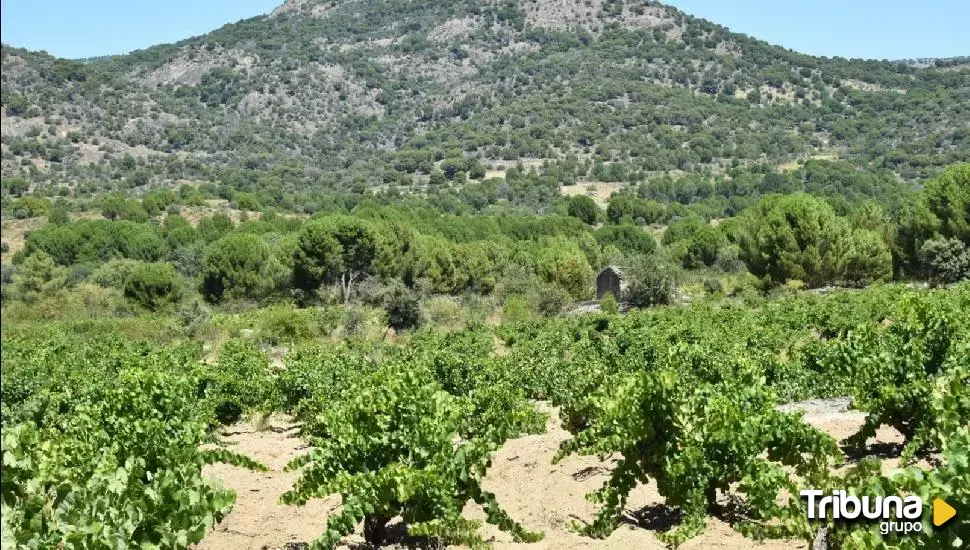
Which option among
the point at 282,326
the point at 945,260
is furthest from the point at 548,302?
the point at 945,260

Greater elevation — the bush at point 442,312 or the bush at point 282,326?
the bush at point 282,326

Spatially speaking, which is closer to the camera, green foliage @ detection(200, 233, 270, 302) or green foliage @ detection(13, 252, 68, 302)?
green foliage @ detection(13, 252, 68, 302)

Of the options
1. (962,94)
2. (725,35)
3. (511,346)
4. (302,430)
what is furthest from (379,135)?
(302,430)

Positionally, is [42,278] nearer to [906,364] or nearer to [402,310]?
[402,310]

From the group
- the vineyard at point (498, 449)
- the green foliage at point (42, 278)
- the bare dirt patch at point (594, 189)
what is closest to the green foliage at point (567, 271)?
the green foliage at point (42, 278)

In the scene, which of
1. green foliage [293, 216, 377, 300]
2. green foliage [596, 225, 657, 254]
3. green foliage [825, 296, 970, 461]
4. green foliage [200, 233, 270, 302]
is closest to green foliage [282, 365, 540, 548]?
green foliage [825, 296, 970, 461]

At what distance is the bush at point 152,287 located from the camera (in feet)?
162

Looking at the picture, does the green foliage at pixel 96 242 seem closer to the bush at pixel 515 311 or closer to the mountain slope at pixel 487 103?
the bush at pixel 515 311

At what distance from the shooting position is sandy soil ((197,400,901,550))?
7.63 meters

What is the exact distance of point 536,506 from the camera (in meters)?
9.37

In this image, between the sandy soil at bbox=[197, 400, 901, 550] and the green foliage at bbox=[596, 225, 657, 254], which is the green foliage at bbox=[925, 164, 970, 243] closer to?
the green foliage at bbox=[596, 225, 657, 254]
